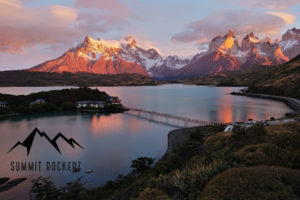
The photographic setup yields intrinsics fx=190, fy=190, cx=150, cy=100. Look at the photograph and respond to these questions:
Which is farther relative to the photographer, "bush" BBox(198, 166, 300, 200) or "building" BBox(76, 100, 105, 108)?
"building" BBox(76, 100, 105, 108)

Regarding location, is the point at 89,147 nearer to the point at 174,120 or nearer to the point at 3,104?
the point at 174,120

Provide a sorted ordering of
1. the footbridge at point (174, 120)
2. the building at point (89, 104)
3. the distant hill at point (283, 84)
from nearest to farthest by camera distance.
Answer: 1. the footbridge at point (174, 120)
2. the building at point (89, 104)
3. the distant hill at point (283, 84)

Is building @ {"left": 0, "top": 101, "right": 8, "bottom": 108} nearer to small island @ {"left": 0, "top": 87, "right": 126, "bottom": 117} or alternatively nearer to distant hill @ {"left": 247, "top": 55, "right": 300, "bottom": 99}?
small island @ {"left": 0, "top": 87, "right": 126, "bottom": 117}

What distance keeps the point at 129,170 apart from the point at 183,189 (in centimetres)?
2414

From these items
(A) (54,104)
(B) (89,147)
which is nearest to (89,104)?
(A) (54,104)

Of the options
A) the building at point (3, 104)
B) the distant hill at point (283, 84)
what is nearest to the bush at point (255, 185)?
the building at point (3, 104)

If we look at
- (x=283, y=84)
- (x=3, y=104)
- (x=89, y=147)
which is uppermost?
(x=283, y=84)

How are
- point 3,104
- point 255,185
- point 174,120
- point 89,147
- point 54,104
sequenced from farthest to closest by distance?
point 54,104 < point 3,104 < point 174,120 < point 89,147 < point 255,185

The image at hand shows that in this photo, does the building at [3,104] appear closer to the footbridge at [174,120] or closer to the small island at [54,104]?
the small island at [54,104]

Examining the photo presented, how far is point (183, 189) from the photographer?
12594mm

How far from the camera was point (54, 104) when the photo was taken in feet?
355

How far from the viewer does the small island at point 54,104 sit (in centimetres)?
→ 9775

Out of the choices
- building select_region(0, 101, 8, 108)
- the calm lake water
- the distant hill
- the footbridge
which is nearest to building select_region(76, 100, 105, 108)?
the footbridge

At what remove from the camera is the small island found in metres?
97.8
